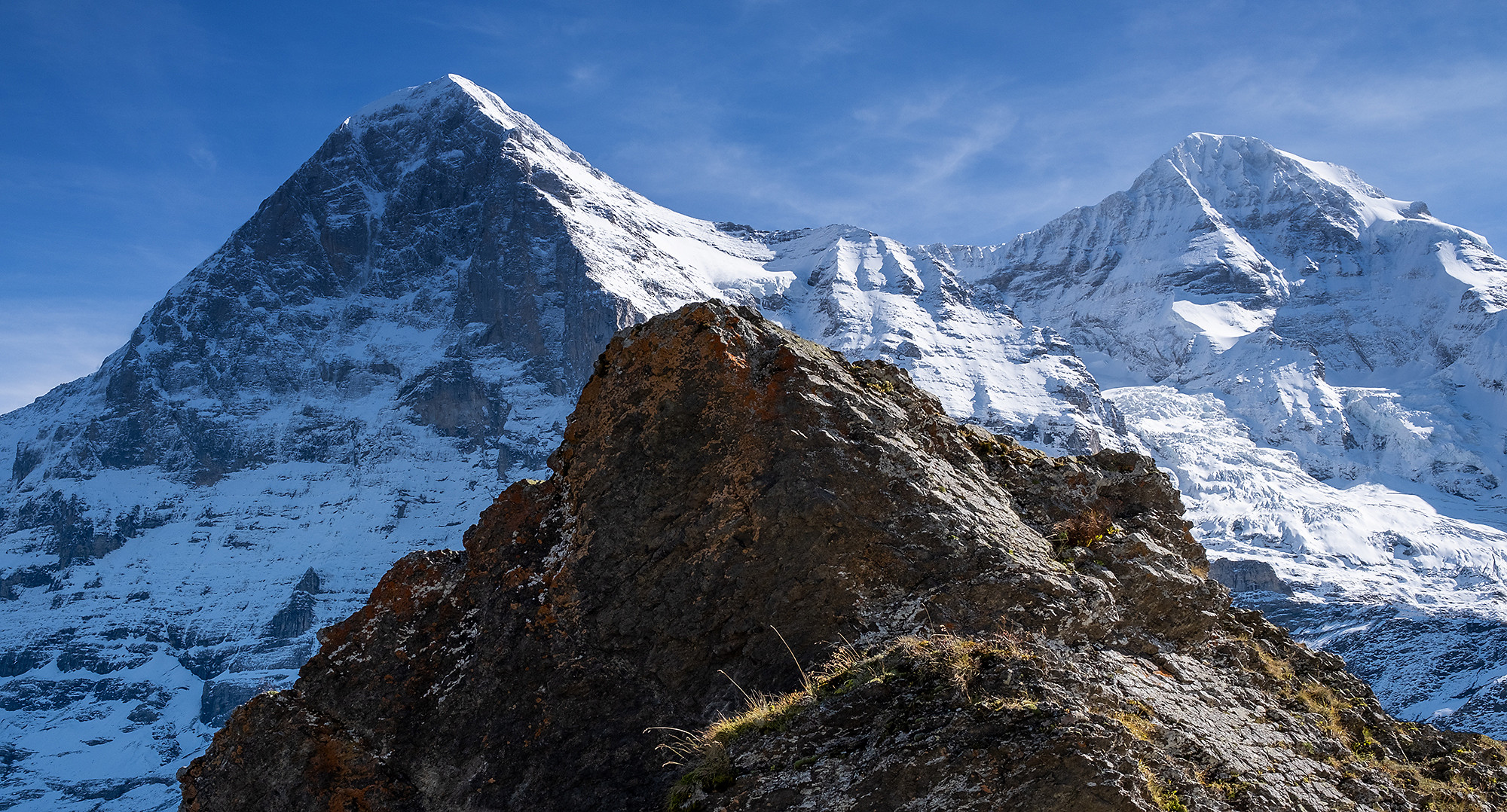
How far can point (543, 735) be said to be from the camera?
8.58 m

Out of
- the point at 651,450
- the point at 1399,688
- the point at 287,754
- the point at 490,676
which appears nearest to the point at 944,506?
the point at 651,450

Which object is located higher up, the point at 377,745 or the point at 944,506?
the point at 944,506

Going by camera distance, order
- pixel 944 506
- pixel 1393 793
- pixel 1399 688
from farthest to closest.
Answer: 1. pixel 1399 688
2. pixel 944 506
3. pixel 1393 793

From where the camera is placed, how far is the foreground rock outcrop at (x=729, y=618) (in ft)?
26.4

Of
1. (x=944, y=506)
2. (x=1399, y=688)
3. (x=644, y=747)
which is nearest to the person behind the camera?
(x=644, y=747)

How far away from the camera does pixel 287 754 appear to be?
873 cm

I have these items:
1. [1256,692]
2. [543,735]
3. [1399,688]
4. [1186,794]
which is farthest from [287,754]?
[1399,688]

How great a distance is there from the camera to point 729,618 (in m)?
8.80

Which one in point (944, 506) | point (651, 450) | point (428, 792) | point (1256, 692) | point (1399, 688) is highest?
point (651, 450)

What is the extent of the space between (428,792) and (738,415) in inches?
165

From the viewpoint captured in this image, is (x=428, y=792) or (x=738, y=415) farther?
(x=738, y=415)

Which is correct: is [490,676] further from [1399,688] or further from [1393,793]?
[1399,688]

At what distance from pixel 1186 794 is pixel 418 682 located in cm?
627

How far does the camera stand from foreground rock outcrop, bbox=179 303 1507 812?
8.06 m
